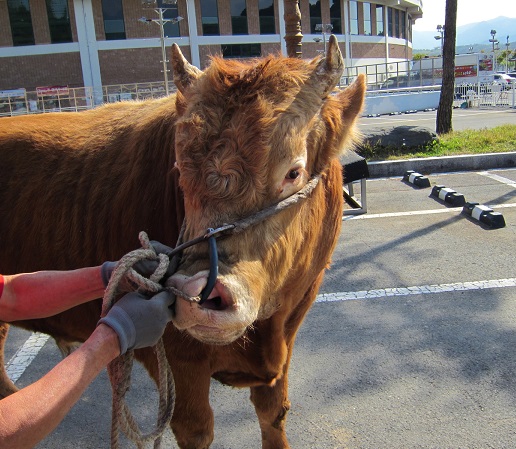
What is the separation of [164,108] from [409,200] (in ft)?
20.2

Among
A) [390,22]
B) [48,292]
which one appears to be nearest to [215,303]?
[48,292]

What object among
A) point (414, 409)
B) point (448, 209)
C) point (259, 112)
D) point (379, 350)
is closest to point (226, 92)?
point (259, 112)

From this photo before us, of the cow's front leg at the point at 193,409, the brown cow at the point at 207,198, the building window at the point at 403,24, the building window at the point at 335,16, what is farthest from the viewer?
the building window at the point at 403,24

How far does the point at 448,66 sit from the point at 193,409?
12291mm

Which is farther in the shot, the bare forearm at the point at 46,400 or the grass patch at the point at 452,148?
the grass patch at the point at 452,148

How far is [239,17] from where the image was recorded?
1583 inches

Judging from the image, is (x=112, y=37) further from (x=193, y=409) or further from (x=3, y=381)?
(x=193, y=409)

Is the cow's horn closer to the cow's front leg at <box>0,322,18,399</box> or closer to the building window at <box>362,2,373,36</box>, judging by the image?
the cow's front leg at <box>0,322,18,399</box>

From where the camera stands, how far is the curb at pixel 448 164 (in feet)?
33.6

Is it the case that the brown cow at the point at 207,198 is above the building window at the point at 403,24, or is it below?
below

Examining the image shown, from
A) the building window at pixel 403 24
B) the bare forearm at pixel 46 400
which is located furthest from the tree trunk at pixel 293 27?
the building window at pixel 403 24

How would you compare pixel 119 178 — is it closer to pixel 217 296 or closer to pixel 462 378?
pixel 217 296

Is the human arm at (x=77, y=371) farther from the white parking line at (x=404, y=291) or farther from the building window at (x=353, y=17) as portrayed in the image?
the building window at (x=353, y=17)

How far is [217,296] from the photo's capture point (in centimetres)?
182
